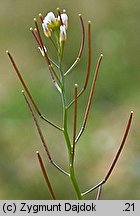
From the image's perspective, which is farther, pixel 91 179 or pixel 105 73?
pixel 105 73

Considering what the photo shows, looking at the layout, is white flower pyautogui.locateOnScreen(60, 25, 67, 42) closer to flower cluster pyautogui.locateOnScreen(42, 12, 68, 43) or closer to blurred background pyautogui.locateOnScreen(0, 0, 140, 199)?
flower cluster pyautogui.locateOnScreen(42, 12, 68, 43)

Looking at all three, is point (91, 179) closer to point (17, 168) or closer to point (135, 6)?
point (17, 168)

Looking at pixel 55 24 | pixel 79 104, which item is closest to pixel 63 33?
pixel 55 24

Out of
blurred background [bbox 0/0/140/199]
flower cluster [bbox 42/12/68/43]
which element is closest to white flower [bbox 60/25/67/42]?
flower cluster [bbox 42/12/68/43]

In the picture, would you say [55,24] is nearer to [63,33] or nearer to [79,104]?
[63,33]

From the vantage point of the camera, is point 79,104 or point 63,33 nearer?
point 63,33

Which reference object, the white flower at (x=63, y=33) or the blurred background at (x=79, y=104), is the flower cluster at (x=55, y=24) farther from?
the blurred background at (x=79, y=104)

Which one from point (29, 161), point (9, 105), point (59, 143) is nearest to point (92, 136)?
point (59, 143)

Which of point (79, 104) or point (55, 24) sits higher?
point (79, 104)
